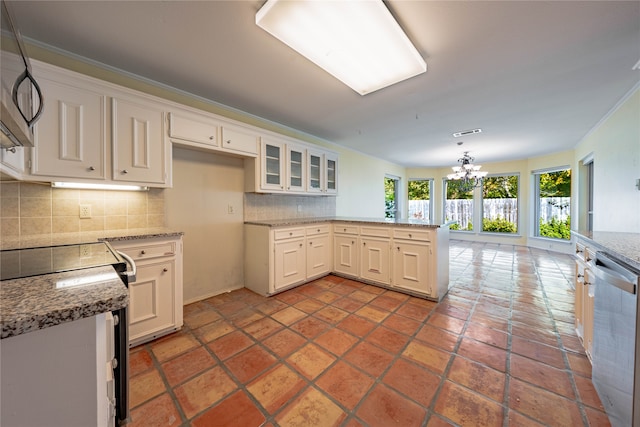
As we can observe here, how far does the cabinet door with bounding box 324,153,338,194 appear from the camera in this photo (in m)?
4.00

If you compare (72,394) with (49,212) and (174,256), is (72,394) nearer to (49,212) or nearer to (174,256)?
(174,256)

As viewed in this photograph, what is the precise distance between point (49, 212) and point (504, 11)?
11.9 feet

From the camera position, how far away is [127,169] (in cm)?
200

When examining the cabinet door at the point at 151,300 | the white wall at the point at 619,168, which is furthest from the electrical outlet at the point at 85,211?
the white wall at the point at 619,168

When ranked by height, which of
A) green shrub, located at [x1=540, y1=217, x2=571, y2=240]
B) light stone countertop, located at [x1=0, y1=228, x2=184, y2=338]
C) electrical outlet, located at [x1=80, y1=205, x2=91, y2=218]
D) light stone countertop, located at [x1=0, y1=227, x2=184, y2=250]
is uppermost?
electrical outlet, located at [x1=80, y1=205, x2=91, y2=218]

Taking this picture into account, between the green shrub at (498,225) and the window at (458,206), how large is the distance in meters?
0.37

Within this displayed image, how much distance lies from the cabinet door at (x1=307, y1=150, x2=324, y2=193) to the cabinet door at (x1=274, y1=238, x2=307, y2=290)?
95cm

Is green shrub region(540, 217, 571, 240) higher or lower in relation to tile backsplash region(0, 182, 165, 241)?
lower

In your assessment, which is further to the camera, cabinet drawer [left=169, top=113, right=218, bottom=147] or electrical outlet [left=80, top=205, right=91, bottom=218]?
cabinet drawer [left=169, top=113, right=218, bottom=147]

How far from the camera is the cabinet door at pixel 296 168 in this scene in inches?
132

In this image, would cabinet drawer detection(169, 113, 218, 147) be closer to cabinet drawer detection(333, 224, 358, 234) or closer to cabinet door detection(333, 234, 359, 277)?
cabinet drawer detection(333, 224, 358, 234)

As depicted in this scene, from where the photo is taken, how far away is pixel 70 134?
5.74 ft

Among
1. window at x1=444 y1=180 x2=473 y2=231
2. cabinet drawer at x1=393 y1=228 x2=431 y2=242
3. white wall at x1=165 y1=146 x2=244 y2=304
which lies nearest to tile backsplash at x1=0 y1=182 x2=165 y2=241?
white wall at x1=165 y1=146 x2=244 y2=304

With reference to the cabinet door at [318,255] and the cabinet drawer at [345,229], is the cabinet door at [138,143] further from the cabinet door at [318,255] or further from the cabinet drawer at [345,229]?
the cabinet drawer at [345,229]
